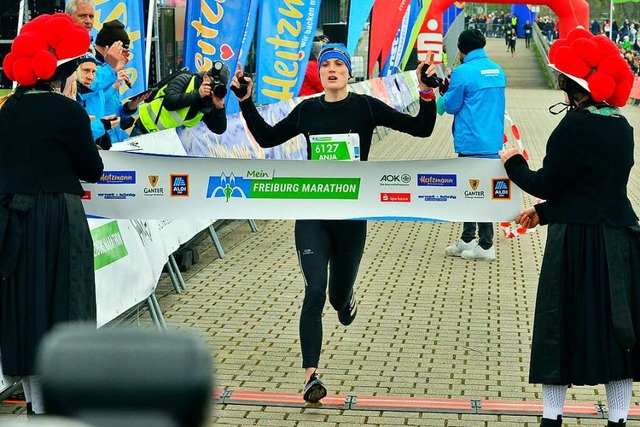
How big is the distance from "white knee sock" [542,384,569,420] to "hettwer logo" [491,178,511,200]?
4.24ft

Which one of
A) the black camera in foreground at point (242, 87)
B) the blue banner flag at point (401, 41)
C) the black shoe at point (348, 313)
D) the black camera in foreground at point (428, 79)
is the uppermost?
the black camera in foreground at point (428, 79)

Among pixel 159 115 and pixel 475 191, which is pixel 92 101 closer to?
pixel 159 115

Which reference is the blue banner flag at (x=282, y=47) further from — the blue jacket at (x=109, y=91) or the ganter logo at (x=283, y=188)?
the ganter logo at (x=283, y=188)

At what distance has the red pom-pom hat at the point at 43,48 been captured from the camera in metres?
5.34

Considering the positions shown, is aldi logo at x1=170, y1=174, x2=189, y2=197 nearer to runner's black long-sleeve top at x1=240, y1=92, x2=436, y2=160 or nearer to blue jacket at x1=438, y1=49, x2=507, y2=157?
runner's black long-sleeve top at x1=240, y1=92, x2=436, y2=160

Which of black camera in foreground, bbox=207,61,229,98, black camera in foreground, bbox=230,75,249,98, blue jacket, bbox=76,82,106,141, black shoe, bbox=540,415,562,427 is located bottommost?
black shoe, bbox=540,415,562,427

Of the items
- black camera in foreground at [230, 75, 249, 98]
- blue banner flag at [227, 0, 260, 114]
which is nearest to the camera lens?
black camera in foreground at [230, 75, 249, 98]

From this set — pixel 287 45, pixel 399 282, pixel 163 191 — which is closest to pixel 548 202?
pixel 163 191

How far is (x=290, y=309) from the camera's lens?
29.7ft

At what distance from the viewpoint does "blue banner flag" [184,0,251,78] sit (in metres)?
12.5

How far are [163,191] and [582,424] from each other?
2552mm

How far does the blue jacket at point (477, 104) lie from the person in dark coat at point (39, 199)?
545 cm

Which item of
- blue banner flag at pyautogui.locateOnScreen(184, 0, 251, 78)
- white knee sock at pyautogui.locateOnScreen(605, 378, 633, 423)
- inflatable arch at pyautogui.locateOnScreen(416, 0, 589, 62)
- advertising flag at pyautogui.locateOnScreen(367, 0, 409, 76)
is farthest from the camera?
inflatable arch at pyautogui.locateOnScreen(416, 0, 589, 62)

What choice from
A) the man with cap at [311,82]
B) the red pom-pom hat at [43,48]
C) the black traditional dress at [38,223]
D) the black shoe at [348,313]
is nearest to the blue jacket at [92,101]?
the black shoe at [348,313]
